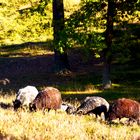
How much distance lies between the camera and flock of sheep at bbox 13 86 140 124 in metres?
12.4

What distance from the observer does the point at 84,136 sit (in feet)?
31.6

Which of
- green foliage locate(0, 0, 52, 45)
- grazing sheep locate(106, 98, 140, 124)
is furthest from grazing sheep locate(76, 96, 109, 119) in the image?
green foliage locate(0, 0, 52, 45)

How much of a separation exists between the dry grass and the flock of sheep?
2.42ft

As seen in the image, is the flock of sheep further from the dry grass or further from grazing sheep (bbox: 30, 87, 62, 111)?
the dry grass

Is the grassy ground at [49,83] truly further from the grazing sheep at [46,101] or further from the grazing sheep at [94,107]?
the grazing sheep at [94,107]

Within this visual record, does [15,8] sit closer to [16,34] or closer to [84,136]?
[16,34]

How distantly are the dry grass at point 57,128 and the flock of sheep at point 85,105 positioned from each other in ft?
2.42

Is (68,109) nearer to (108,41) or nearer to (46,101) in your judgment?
(46,101)

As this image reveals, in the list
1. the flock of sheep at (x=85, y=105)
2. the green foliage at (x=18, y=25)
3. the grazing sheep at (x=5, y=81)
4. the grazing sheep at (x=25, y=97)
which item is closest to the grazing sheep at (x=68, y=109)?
the flock of sheep at (x=85, y=105)

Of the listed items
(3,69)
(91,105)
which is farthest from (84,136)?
(3,69)

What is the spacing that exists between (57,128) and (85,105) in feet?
11.2

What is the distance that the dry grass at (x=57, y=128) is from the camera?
9469 mm

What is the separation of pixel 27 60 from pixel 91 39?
12.0 m

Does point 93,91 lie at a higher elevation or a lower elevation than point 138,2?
lower
